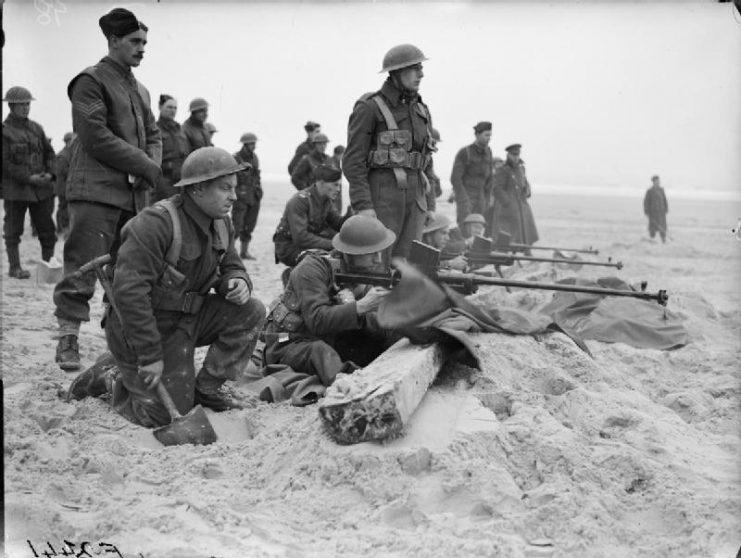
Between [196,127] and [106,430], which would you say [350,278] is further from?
[196,127]

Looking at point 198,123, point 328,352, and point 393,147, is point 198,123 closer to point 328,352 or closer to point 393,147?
point 393,147

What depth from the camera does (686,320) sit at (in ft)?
24.3

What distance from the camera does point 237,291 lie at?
14.2ft

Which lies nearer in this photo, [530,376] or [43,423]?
[43,423]

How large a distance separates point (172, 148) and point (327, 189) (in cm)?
310

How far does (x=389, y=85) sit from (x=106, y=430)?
313 centimetres

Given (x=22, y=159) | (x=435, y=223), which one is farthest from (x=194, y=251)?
(x=22, y=159)

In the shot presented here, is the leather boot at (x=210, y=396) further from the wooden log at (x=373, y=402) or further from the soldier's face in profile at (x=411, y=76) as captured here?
the soldier's face in profile at (x=411, y=76)

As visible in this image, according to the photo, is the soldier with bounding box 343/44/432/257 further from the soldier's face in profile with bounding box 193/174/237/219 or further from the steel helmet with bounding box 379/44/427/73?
the soldier's face in profile with bounding box 193/174/237/219

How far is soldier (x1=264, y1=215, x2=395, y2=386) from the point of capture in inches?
182

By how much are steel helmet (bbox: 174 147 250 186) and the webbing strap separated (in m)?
1.85

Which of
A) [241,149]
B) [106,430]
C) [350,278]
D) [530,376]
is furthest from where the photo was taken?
[241,149]

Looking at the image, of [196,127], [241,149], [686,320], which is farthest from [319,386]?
[241,149]

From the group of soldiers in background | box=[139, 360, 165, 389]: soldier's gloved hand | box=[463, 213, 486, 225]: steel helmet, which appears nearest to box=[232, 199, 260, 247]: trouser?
box=[463, 213, 486, 225]: steel helmet
